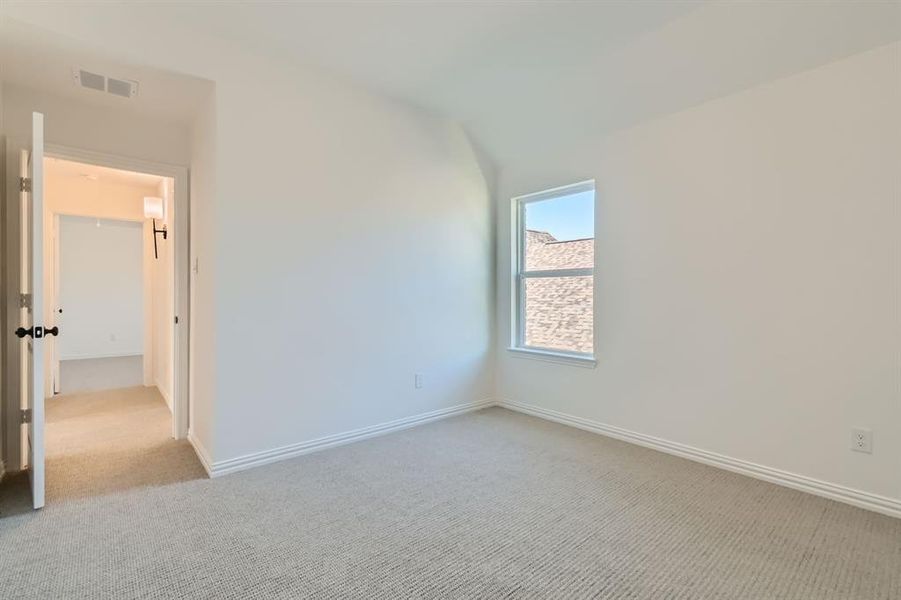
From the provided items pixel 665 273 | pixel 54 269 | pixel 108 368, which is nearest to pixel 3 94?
pixel 54 269

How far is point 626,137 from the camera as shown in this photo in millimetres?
3182

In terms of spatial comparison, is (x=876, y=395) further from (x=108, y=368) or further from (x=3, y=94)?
(x=108, y=368)

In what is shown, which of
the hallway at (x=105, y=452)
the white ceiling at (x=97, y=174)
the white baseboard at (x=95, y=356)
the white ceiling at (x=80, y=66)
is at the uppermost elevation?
the white ceiling at (x=97, y=174)

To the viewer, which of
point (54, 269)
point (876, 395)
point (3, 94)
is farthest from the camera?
point (54, 269)

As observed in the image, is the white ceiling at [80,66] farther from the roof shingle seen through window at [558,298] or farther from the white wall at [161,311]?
the roof shingle seen through window at [558,298]

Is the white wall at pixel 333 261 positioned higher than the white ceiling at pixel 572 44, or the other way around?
the white ceiling at pixel 572 44

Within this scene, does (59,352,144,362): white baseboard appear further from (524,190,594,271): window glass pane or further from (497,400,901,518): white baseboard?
(497,400,901,518): white baseboard

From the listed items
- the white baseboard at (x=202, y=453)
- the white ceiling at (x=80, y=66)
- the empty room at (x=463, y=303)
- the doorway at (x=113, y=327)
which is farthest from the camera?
the doorway at (x=113, y=327)

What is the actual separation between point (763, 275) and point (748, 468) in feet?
3.92

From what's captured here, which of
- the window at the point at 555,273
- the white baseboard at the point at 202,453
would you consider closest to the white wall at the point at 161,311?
the white baseboard at the point at 202,453

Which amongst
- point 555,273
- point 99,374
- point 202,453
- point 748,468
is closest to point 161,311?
point 99,374

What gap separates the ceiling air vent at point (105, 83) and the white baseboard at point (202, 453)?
233 centimetres

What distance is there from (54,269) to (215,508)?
4.61 metres

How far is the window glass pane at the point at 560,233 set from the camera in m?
3.55
